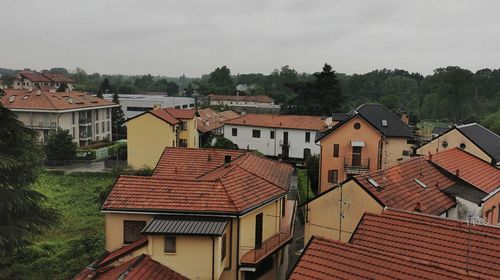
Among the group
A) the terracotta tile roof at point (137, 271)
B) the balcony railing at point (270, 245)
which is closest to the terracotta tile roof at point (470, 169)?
the balcony railing at point (270, 245)

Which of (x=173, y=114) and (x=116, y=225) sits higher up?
(x=173, y=114)

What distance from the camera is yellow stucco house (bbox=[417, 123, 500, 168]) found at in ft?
88.2

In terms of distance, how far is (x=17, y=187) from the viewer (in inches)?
586

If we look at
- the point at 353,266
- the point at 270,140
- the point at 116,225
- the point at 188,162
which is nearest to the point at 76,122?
the point at 270,140

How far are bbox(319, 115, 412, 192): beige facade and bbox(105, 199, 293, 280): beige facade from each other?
37.6 ft

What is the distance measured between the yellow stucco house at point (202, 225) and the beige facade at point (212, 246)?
0.09 feet

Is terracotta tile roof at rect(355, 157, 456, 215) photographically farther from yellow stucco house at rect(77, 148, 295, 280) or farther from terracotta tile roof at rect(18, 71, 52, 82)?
terracotta tile roof at rect(18, 71, 52, 82)

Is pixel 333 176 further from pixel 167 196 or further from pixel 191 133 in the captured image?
pixel 191 133

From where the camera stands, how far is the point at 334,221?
693 inches

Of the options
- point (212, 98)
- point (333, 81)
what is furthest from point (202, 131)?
point (212, 98)

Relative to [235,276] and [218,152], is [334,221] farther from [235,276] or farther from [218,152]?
[218,152]

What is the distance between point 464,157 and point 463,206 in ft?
19.2

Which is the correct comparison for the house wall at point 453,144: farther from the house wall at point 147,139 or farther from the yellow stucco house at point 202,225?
the house wall at point 147,139

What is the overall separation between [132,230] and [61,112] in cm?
3905
